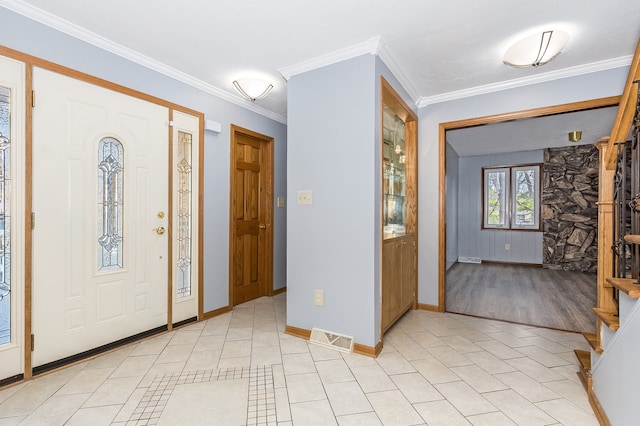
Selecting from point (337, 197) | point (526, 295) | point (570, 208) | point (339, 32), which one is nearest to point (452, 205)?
point (570, 208)

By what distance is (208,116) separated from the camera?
3.29m

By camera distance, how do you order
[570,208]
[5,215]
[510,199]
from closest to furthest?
1. [5,215]
2. [570,208]
3. [510,199]

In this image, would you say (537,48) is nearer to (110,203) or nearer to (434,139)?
(434,139)

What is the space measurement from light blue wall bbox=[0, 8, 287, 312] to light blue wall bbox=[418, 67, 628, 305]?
184 centimetres

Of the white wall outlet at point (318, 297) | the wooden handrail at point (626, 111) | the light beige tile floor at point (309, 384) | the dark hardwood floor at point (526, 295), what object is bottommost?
the dark hardwood floor at point (526, 295)

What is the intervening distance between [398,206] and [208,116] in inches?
87.7

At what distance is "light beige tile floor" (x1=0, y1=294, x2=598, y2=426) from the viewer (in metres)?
1.70

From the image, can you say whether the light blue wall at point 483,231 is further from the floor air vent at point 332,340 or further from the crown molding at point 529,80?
the floor air vent at point 332,340

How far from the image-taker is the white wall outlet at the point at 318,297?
2.68 metres

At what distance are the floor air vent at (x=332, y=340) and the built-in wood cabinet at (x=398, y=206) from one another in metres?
0.38

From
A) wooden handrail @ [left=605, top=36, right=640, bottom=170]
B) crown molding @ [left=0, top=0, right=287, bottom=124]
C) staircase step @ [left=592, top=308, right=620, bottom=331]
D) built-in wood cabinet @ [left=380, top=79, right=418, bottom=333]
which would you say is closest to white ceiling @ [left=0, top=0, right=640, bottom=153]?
crown molding @ [left=0, top=0, right=287, bottom=124]

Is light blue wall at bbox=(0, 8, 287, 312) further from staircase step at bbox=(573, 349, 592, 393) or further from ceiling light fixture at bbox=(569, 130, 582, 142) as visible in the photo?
ceiling light fixture at bbox=(569, 130, 582, 142)

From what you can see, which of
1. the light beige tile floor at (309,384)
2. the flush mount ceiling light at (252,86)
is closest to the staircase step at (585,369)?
the light beige tile floor at (309,384)

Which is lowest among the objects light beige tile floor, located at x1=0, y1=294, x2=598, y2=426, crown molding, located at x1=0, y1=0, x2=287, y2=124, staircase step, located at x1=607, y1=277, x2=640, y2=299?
light beige tile floor, located at x1=0, y1=294, x2=598, y2=426
